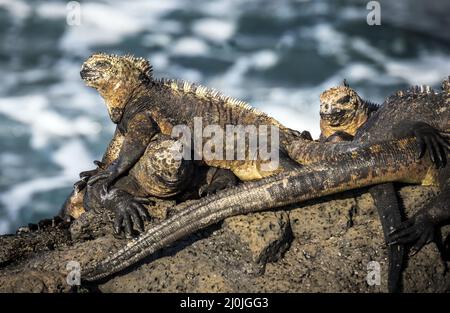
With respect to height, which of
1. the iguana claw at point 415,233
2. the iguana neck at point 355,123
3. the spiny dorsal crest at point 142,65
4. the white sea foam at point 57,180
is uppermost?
the white sea foam at point 57,180

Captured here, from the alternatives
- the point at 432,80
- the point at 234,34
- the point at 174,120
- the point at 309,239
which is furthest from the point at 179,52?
the point at 309,239

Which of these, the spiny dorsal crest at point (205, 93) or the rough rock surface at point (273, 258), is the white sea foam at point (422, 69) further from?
the rough rock surface at point (273, 258)

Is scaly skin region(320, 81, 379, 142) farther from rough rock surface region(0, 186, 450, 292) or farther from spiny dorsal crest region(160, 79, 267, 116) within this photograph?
rough rock surface region(0, 186, 450, 292)

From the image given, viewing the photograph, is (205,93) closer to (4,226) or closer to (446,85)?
(446,85)

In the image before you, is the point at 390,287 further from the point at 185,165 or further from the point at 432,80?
the point at 432,80
